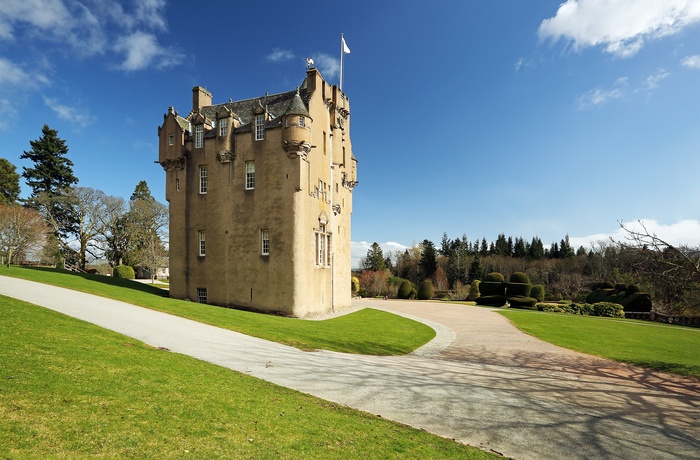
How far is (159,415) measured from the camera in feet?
19.3

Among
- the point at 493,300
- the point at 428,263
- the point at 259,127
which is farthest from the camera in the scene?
the point at 428,263

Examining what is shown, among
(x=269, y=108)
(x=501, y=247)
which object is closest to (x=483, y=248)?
(x=501, y=247)

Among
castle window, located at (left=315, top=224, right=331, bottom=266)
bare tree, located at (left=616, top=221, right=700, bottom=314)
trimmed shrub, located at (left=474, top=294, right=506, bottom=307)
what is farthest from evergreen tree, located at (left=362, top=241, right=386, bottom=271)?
bare tree, located at (left=616, top=221, right=700, bottom=314)

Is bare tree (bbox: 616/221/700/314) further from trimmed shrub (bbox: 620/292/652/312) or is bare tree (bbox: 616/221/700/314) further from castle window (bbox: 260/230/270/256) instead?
trimmed shrub (bbox: 620/292/652/312)

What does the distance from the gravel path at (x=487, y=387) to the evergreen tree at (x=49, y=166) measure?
160 ft

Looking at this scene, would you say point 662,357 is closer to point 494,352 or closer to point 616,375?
point 616,375

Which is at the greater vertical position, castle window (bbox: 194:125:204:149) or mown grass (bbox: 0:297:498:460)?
castle window (bbox: 194:125:204:149)

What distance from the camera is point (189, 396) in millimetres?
6969

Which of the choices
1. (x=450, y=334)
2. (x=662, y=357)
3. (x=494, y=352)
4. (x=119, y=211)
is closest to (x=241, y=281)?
(x=450, y=334)

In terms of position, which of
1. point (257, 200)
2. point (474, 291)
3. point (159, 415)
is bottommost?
point (474, 291)

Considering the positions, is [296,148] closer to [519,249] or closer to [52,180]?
[52,180]

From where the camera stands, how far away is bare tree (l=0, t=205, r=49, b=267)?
34344 mm

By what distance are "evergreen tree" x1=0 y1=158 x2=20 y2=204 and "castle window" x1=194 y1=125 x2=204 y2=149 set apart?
132 ft

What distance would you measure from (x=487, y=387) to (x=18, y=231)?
44.5 m
